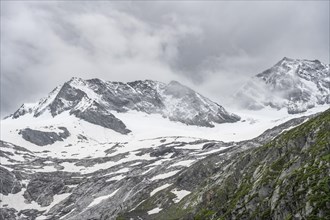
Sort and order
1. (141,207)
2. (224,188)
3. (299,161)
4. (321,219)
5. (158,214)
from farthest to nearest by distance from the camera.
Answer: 1. (141,207)
2. (158,214)
3. (224,188)
4. (299,161)
5. (321,219)

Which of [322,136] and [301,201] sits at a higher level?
[322,136]

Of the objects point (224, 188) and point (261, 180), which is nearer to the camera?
point (261, 180)

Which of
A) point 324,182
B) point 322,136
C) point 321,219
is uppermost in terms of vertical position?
point 322,136

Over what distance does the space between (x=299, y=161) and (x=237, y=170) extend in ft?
152

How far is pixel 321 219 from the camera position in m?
68.9

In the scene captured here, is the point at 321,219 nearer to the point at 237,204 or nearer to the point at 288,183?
the point at 288,183

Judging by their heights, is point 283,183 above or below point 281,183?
below

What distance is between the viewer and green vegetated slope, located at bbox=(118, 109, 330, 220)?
7653 centimetres

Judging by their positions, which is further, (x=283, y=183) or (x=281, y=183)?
(x=281, y=183)

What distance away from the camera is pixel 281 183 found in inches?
3506

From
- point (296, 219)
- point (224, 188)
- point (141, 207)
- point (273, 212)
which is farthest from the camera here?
point (141, 207)

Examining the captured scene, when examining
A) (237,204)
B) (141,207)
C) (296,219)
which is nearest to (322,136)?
(237,204)

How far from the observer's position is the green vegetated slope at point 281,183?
76525 mm

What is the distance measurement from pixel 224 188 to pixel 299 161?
42.1 metres
